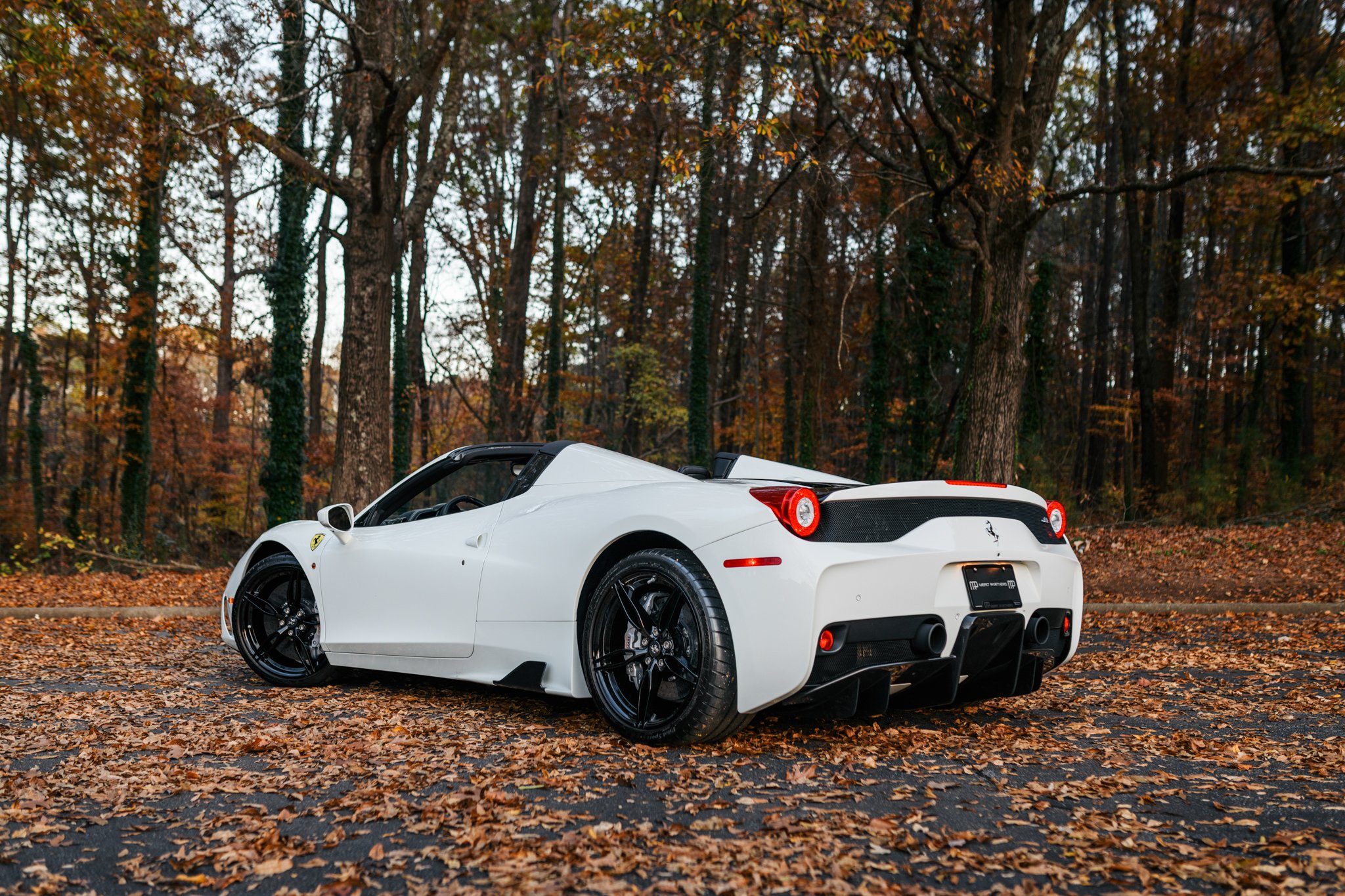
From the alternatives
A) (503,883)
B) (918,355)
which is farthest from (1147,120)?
(503,883)

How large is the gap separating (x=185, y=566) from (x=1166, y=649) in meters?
13.1

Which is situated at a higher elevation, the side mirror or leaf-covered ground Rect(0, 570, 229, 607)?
the side mirror

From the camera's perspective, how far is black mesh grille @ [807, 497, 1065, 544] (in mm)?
3920

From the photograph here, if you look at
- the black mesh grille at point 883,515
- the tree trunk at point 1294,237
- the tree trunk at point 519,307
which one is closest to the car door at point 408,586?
the black mesh grille at point 883,515

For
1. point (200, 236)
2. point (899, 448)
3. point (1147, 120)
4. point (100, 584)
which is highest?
point (1147, 120)

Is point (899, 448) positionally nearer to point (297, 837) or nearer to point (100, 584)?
point (100, 584)

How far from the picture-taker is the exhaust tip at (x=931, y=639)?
392 cm

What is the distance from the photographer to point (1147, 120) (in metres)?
22.8

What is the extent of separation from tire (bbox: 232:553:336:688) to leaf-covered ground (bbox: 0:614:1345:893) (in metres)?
0.24

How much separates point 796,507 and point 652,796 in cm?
120

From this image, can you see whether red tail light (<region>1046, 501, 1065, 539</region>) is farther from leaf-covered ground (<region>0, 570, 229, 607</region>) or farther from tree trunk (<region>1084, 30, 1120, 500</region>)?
tree trunk (<region>1084, 30, 1120, 500</region>)

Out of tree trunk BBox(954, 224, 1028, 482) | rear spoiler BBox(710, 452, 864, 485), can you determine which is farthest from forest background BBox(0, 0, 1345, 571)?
rear spoiler BBox(710, 452, 864, 485)

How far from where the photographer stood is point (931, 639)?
394 centimetres

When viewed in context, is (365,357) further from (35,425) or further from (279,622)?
(35,425)
